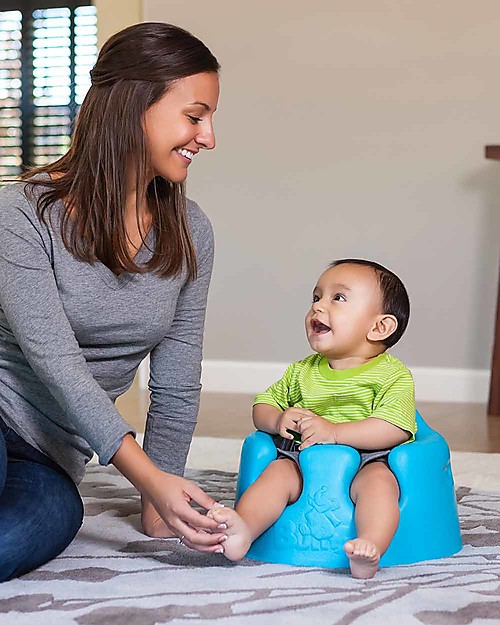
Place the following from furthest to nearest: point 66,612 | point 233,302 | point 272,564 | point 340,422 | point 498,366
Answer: point 233,302 → point 498,366 → point 340,422 → point 272,564 → point 66,612

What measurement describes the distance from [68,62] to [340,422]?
10.3ft

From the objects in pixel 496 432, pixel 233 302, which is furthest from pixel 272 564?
pixel 233 302

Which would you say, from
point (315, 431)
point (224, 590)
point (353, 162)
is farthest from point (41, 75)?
point (224, 590)

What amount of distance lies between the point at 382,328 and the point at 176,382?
342mm

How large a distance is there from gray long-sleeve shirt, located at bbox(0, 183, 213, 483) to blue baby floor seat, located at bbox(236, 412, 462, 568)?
27cm

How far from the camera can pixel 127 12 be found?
3.99m

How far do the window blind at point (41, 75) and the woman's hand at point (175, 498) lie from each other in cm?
322

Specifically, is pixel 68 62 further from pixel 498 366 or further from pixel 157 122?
pixel 157 122

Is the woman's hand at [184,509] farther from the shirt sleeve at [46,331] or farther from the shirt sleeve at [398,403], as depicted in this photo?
the shirt sleeve at [398,403]

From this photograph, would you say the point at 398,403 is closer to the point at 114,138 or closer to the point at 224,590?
the point at 224,590

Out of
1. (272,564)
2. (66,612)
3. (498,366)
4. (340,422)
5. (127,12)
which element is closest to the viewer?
(66,612)

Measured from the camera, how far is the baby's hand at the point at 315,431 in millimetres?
1541


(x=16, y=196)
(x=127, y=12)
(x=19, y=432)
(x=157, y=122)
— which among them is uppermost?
(x=127, y=12)

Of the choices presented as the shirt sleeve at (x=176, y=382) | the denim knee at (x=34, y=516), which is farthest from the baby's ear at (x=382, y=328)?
the denim knee at (x=34, y=516)
